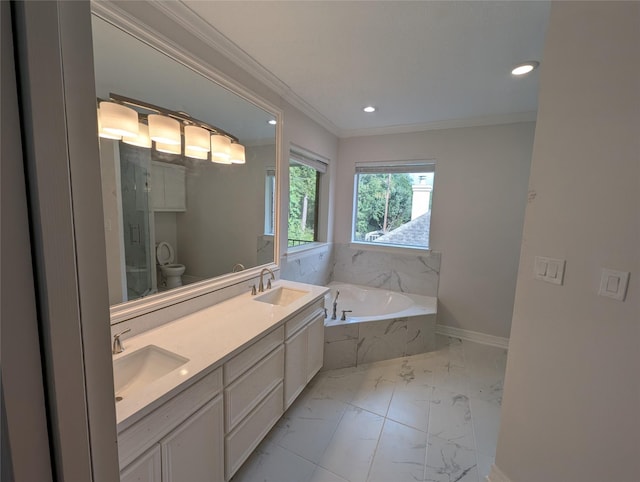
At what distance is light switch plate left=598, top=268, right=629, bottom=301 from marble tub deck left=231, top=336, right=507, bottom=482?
4.22ft

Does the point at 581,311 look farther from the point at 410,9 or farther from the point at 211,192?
the point at 211,192

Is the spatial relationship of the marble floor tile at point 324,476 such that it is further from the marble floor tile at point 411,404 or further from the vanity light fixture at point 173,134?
the vanity light fixture at point 173,134

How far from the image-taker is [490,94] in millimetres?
2350

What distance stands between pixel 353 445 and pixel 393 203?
8.86ft

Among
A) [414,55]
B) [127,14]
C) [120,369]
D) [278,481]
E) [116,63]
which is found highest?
[414,55]

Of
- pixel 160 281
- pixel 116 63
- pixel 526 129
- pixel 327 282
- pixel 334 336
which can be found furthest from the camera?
pixel 327 282

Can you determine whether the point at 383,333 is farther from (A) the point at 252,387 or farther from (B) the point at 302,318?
(A) the point at 252,387

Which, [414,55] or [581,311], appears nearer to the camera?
[581,311]

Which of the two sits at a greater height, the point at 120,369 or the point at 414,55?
the point at 414,55

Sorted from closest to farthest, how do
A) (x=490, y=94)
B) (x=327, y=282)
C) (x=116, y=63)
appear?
(x=116, y=63) < (x=490, y=94) < (x=327, y=282)

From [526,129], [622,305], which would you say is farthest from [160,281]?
[526,129]

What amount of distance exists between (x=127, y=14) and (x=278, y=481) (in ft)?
8.24

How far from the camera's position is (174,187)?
162cm

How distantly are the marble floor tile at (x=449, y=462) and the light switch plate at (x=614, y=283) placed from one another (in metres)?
1.28
